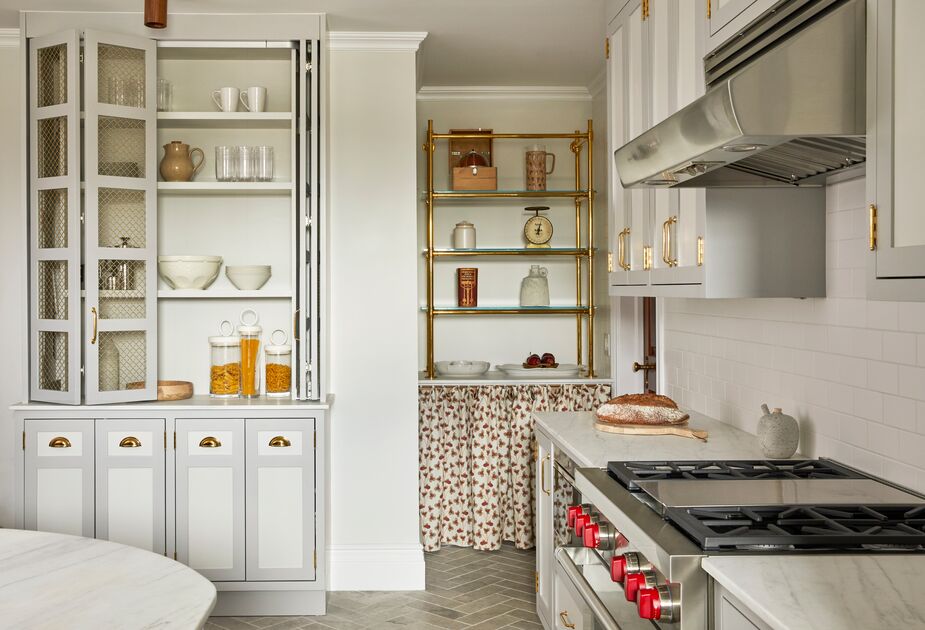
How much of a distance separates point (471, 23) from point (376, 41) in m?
0.48

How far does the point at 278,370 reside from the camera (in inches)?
158

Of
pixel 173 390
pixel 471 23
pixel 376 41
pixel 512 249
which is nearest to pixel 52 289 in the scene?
pixel 173 390

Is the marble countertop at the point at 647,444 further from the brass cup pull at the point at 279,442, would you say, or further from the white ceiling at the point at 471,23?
the white ceiling at the point at 471,23

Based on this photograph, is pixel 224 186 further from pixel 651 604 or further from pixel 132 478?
pixel 651 604

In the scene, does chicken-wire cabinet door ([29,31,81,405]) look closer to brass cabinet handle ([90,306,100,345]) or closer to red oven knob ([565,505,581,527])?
brass cabinet handle ([90,306,100,345])

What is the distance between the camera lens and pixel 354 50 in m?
4.16

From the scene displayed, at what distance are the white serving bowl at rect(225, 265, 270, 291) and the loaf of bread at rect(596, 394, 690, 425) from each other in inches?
71.9

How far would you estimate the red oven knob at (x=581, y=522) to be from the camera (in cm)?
241

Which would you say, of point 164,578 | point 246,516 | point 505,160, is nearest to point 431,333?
point 505,160

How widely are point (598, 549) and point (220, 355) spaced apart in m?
2.33

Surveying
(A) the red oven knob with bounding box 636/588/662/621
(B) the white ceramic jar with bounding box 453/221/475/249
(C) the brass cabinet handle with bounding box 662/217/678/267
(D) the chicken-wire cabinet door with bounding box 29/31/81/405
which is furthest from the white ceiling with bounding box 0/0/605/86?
(A) the red oven knob with bounding box 636/588/662/621

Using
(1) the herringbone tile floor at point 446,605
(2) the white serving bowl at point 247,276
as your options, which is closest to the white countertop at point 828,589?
(1) the herringbone tile floor at point 446,605

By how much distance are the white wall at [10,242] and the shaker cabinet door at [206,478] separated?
3.31 feet

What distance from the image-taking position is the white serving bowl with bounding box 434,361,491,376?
4838mm
